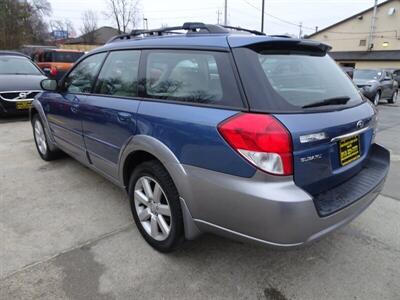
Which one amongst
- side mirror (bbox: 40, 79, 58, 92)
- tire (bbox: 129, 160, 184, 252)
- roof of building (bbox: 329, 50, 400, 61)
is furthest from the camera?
roof of building (bbox: 329, 50, 400, 61)

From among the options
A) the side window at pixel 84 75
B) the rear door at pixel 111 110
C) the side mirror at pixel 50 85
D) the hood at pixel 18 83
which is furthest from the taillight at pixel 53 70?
the rear door at pixel 111 110

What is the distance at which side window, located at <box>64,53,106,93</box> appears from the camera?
10.8 ft

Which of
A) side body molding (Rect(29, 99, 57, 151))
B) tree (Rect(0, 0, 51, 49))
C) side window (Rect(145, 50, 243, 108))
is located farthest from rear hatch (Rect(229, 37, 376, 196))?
tree (Rect(0, 0, 51, 49))

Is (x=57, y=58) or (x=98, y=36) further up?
(x=98, y=36)

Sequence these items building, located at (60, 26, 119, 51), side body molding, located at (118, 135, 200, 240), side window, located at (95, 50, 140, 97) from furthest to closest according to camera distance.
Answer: building, located at (60, 26, 119, 51)
side window, located at (95, 50, 140, 97)
side body molding, located at (118, 135, 200, 240)

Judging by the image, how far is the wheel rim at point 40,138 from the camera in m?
4.66

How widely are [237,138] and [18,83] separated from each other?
7.14 m

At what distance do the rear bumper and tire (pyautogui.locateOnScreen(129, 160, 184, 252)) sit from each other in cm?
18

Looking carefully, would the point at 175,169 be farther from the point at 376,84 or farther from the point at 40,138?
the point at 376,84

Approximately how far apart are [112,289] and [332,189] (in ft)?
5.23

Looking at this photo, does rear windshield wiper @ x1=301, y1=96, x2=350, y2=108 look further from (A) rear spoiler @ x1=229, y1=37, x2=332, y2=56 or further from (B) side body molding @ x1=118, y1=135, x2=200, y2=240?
(B) side body molding @ x1=118, y1=135, x2=200, y2=240

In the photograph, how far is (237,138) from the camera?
1.85 m

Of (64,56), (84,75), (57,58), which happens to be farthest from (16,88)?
(64,56)

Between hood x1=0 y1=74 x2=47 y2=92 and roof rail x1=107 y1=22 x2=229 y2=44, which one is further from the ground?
roof rail x1=107 y1=22 x2=229 y2=44
